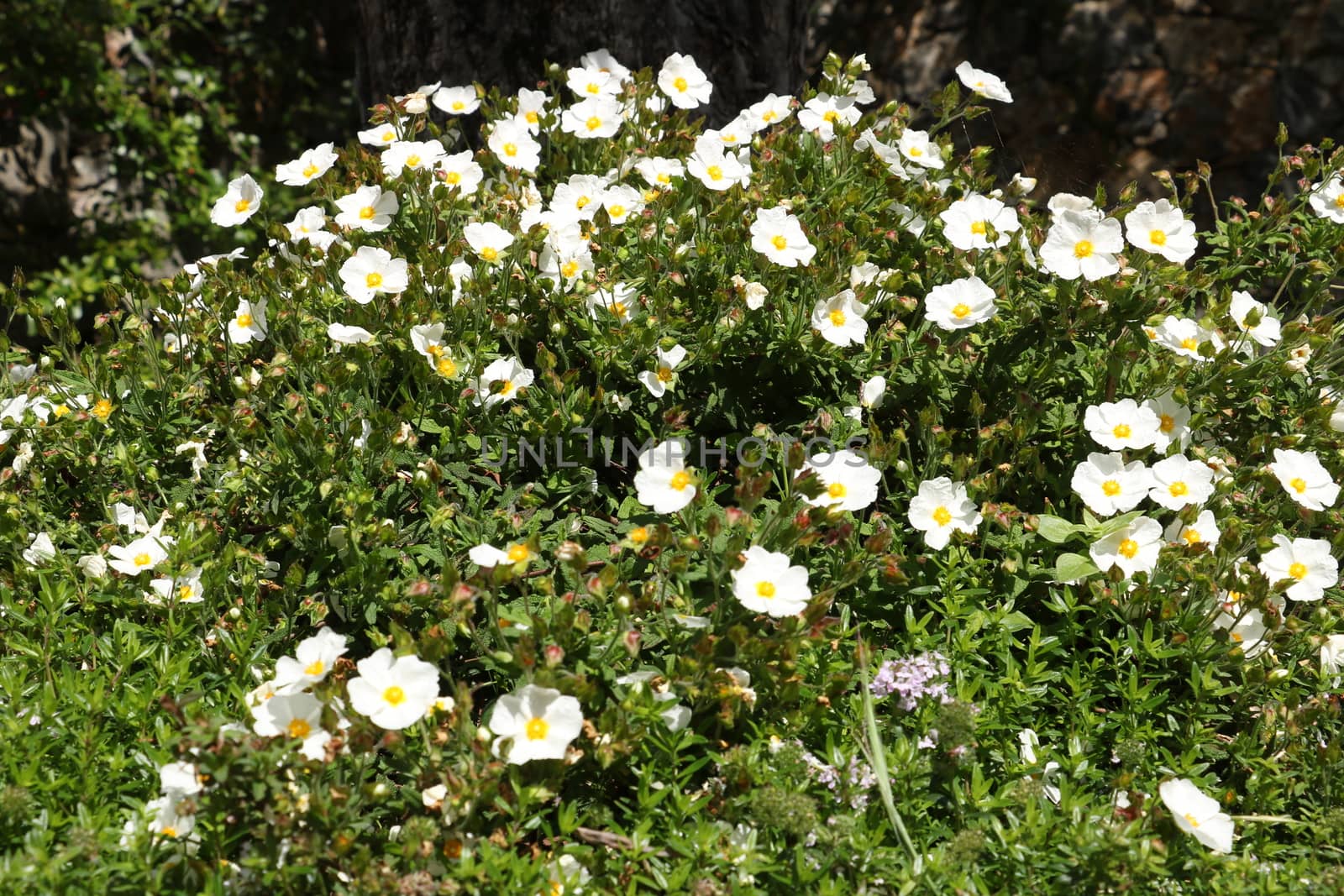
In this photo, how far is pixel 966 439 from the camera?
283cm

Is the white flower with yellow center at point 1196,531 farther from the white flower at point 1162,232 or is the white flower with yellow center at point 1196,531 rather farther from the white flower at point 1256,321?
the white flower at point 1162,232

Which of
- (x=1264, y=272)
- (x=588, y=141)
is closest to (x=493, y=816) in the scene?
(x=588, y=141)

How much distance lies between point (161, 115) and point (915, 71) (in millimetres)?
5235

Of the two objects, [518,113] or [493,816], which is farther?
[518,113]

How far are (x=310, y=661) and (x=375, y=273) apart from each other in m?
1.05

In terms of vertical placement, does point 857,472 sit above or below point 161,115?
above

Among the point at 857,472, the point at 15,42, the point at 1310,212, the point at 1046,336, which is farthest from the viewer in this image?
the point at 15,42

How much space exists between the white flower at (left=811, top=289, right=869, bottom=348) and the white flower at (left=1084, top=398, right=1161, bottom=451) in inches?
21.6

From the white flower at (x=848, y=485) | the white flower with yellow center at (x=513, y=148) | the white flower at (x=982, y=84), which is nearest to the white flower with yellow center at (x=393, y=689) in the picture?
the white flower at (x=848, y=485)

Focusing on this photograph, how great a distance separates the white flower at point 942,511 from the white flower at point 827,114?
3.75 ft

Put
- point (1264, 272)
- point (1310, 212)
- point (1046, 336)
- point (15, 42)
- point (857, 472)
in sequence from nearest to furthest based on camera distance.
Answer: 1. point (857, 472)
2. point (1046, 336)
3. point (1264, 272)
4. point (1310, 212)
5. point (15, 42)

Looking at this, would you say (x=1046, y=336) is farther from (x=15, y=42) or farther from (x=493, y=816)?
(x=15, y=42)

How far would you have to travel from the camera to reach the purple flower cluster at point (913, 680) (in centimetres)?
227

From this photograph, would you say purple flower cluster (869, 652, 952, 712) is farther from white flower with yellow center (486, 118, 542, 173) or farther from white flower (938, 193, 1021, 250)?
white flower with yellow center (486, 118, 542, 173)
